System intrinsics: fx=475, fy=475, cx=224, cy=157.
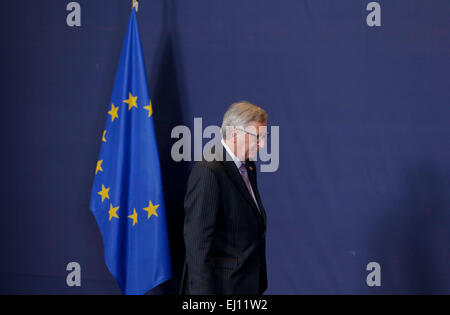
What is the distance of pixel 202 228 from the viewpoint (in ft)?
4.94

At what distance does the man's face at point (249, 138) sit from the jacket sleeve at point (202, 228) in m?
0.16

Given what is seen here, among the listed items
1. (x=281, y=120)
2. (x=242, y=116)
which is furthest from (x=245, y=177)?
(x=281, y=120)

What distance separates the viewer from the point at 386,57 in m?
2.45

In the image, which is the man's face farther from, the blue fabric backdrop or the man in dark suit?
the blue fabric backdrop

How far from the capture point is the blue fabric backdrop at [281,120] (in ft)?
8.02

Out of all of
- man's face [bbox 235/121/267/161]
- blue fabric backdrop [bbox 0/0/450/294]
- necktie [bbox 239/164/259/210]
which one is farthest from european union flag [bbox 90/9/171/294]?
man's face [bbox 235/121/267/161]

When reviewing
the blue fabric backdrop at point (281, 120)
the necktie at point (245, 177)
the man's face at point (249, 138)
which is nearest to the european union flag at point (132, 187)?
the blue fabric backdrop at point (281, 120)

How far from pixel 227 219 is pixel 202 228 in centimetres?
12

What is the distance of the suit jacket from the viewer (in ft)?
4.97

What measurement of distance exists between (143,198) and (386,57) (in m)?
1.44

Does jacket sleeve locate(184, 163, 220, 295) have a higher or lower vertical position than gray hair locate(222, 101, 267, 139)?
lower

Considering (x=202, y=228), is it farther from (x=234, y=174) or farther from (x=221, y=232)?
(x=234, y=174)

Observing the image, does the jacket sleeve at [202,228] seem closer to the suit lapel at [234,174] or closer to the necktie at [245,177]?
the suit lapel at [234,174]

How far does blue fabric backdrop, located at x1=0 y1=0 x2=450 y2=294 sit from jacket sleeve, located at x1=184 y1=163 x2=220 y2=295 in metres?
1.06
